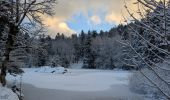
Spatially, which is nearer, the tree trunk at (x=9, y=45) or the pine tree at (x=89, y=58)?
the tree trunk at (x=9, y=45)

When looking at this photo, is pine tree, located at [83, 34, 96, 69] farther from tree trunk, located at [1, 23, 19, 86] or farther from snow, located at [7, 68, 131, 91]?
tree trunk, located at [1, 23, 19, 86]

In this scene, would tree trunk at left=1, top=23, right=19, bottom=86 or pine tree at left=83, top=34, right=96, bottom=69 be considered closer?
tree trunk at left=1, top=23, right=19, bottom=86

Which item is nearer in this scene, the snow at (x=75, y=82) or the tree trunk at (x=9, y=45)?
the tree trunk at (x=9, y=45)

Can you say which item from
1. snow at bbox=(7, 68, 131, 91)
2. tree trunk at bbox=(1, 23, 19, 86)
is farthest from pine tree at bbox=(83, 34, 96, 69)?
tree trunk at bbox=(1, 23, 19, 86)

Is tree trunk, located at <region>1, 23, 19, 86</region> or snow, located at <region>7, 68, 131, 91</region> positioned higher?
tree trunk, located at <region>1, 23, 19, 86</region>

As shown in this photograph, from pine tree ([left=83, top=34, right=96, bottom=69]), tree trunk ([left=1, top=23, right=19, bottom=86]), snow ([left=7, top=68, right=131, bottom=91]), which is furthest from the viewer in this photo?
pine tree ([left=83, top=34, right=96, bottom=69])

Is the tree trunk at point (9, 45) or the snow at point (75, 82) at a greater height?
the tree trunk at point (9, 45)

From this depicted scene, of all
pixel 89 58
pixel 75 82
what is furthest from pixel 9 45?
pixel 89 58

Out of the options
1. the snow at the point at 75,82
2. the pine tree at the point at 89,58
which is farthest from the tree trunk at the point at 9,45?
the pine tree at the point at 89,58

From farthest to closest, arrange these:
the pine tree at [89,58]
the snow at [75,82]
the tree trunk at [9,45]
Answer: the pine tree at [89,58]
the snow at [75,82]
the tree trunk at [9,45]

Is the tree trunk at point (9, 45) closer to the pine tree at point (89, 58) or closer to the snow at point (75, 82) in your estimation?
the snow at point (75, 82)

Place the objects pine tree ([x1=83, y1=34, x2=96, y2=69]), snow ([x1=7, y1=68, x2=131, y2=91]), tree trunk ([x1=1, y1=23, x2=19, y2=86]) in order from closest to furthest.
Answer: tree trunk ([x1=1, y1=23, x2=19, y2=86]) → snow ([x1=7, y1=68, x2=131, y2=91]) → pine tree ([x1=83, y1=34, x2=96, y2=69])

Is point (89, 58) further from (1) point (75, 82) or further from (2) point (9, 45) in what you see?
(2) point (9, 45)

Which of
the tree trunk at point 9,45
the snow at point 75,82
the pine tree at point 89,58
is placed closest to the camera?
the tree trunk at point 9,45
